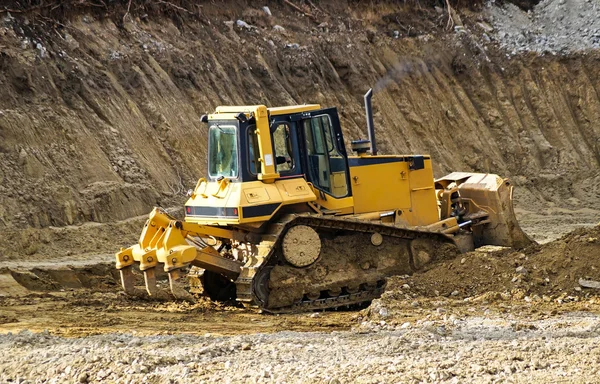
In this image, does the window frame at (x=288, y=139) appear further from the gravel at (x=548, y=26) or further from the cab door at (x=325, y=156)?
the gravel at (x=548, y=26)

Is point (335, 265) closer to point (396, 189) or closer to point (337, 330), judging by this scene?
point (396, 189)

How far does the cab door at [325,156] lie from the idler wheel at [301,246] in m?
0.62

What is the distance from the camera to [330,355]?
9195 millimetres

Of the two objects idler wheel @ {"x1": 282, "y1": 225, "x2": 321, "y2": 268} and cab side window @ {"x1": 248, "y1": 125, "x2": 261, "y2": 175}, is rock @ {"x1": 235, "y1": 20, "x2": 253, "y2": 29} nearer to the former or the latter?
cab side window @ {"x1": 248, "y1": 125, "x2": 261, "y2": 175}

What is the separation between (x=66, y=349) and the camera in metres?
9.53

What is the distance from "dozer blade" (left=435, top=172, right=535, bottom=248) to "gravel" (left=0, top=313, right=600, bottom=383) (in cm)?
411

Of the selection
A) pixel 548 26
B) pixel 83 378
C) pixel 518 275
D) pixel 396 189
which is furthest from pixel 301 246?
pixel 548 26

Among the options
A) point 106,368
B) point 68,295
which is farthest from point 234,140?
point 106,368

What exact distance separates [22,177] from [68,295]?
14.4 feet

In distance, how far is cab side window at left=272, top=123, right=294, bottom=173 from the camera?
12727 mm

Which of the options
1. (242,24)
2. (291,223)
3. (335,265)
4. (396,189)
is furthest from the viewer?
(242,24)

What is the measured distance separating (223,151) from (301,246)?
1.58 m

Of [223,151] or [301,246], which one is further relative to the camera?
[223,151]

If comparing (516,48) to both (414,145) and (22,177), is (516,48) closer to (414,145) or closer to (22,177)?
(414,145)
